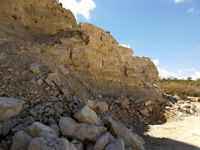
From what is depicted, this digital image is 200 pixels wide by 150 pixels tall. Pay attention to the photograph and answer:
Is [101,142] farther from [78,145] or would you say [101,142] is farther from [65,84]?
[65,84]

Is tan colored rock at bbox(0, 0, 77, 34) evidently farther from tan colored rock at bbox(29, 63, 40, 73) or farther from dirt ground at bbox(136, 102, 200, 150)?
dirt ground at bbox(136, 102, 200, 150)

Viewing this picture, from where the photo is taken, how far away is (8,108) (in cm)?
264

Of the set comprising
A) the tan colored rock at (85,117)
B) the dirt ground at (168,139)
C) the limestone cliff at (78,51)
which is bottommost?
the dirt ground at (168,139)

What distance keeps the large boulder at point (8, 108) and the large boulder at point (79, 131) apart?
920mm

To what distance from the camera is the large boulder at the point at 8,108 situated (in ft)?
8.35

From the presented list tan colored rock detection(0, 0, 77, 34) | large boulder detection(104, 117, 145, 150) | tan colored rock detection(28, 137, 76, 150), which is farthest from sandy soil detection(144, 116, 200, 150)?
tan colored rock detection(0, 0, 77, 34)

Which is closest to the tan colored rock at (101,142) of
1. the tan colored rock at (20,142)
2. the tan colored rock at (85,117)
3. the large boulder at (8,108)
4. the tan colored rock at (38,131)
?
the tan colored rock at (85,117)

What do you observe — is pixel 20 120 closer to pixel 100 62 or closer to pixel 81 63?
pixel 81 63

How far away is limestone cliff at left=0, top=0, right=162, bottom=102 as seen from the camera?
5695 mm

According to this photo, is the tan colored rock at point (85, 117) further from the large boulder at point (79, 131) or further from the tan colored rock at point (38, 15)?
the tan colored rock at point (38, 15)

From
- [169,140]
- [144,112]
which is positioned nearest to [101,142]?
[169,140]

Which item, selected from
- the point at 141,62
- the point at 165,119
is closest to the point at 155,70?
the point at 141,62

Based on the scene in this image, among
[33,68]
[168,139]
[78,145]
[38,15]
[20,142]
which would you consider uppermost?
[38,15]

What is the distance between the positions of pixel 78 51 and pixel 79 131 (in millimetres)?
4307
